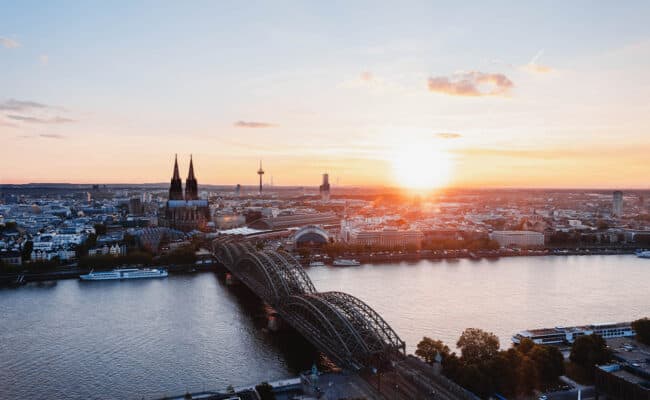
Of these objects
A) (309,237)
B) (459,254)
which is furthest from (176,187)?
(459,254)

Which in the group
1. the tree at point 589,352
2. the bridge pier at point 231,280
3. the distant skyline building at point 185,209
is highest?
the distant skyline building at point 185,209

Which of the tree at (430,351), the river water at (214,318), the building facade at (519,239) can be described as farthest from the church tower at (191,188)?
the tree at (430,351)

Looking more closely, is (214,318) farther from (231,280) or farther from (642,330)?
(642,330)

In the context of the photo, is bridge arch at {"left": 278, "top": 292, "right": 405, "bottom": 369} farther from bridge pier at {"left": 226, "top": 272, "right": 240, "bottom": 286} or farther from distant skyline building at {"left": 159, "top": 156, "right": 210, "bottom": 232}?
distant skyline building at {"left": 159, "top": 156, "right": 210, "bottom": 232}

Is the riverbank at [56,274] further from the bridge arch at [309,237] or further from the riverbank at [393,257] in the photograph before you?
the bridge arch at [309,237]

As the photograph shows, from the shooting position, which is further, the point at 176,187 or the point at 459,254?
the point at 176,187

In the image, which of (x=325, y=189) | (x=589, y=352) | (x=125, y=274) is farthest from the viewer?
(x=325, y=189)
